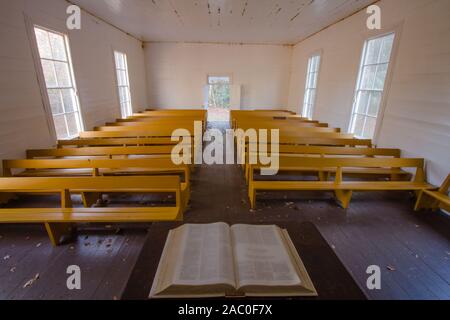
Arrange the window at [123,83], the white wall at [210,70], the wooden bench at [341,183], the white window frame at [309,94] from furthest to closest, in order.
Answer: the white wall at [210,70], the white window frame at [309,94], the window at [123,83], the wooden bench at [341,183]

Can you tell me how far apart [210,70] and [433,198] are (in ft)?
27.2

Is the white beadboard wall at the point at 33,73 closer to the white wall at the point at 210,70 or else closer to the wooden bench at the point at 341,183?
the wooden bench at the point at 341,183

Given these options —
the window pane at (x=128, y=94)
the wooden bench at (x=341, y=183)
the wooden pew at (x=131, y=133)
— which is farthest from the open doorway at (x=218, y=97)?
the wooden bench at (x=341, y=183)

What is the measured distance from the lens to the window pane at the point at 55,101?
3991mm

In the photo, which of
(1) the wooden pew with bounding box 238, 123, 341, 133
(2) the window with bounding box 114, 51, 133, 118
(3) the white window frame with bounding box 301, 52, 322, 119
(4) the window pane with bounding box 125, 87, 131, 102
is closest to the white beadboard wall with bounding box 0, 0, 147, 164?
(2) the window with bounding box 114, 51, 133, 118

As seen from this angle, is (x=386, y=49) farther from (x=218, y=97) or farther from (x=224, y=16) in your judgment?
(x=218, y=97)

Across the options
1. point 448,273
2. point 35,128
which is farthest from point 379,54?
point 35,128

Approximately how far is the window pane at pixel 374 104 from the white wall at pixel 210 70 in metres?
5.63

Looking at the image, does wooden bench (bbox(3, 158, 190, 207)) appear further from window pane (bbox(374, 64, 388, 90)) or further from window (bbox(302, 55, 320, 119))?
window (bbox(302, 55, 320, 119))

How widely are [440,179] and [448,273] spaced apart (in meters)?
1.47

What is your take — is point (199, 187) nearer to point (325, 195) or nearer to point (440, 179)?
point (325, 195)

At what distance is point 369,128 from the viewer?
14.9ft

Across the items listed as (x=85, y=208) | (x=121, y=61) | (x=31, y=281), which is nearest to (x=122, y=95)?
(x=121, y=61)

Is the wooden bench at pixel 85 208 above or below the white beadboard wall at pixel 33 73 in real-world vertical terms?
below
